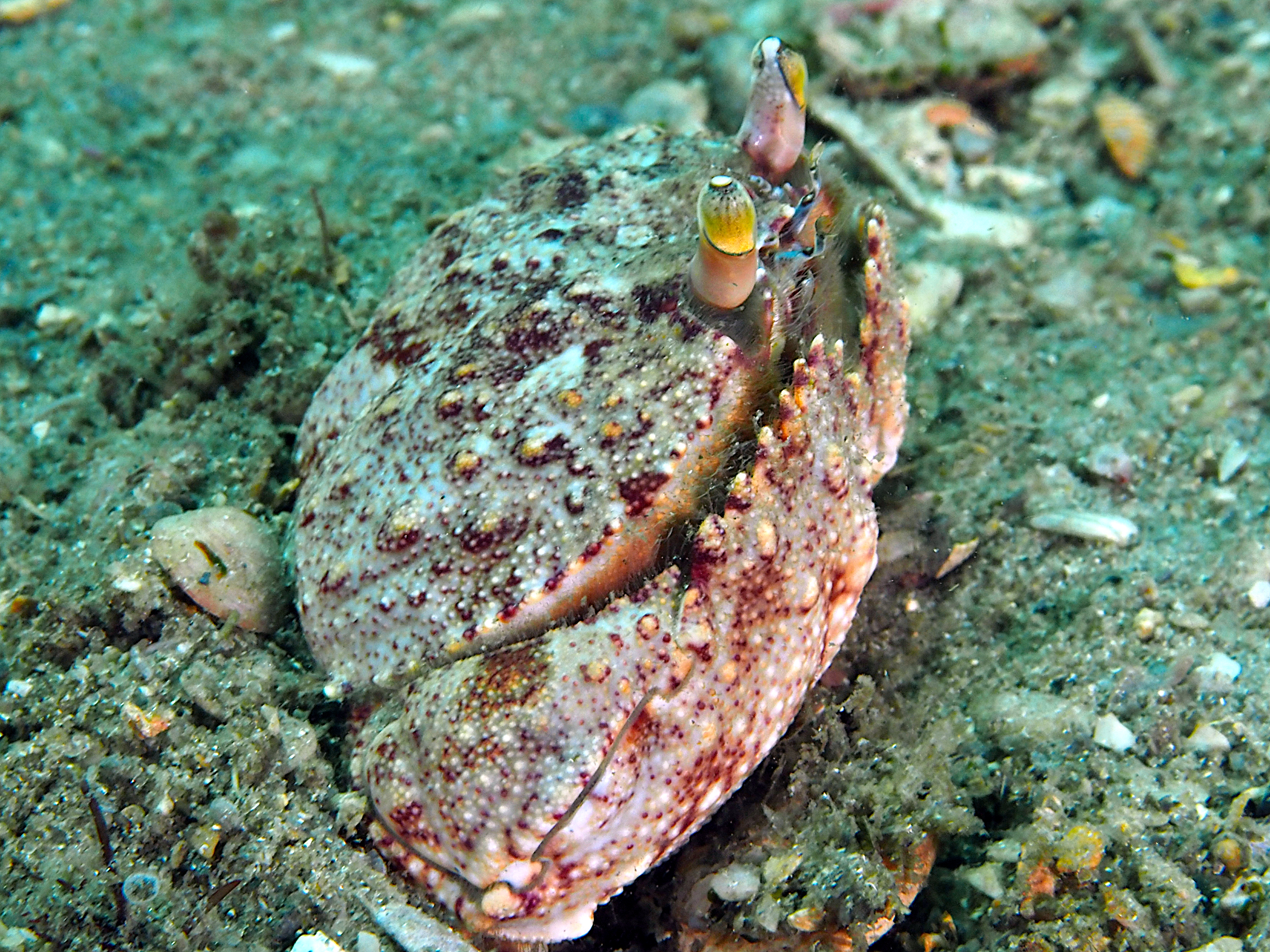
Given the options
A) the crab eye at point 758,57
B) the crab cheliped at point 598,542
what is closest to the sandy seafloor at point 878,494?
the crab cheliped at point 598,542

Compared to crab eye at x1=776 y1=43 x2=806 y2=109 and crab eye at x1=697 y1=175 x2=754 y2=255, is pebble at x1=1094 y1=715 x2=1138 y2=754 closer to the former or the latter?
crab eye at x1=697 y1=175 x2=754 y2=255

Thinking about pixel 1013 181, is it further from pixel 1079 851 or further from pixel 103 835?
pixel 103 835

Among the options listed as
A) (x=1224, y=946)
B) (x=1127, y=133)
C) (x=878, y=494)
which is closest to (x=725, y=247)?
(x=878, y=494)

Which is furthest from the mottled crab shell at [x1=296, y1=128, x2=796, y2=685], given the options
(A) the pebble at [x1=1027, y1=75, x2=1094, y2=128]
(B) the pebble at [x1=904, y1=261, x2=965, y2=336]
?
(A) the pebble at [x1=1027, y1=75, x2=1094, y2=128]

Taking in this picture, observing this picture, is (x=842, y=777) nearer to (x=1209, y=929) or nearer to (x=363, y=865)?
(x=1209, y=929)

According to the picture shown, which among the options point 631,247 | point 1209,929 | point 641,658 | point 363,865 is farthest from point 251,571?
point 1209,929

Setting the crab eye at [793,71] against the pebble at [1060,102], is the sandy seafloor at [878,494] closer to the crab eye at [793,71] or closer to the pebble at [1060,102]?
the pebble at [1060,102]
